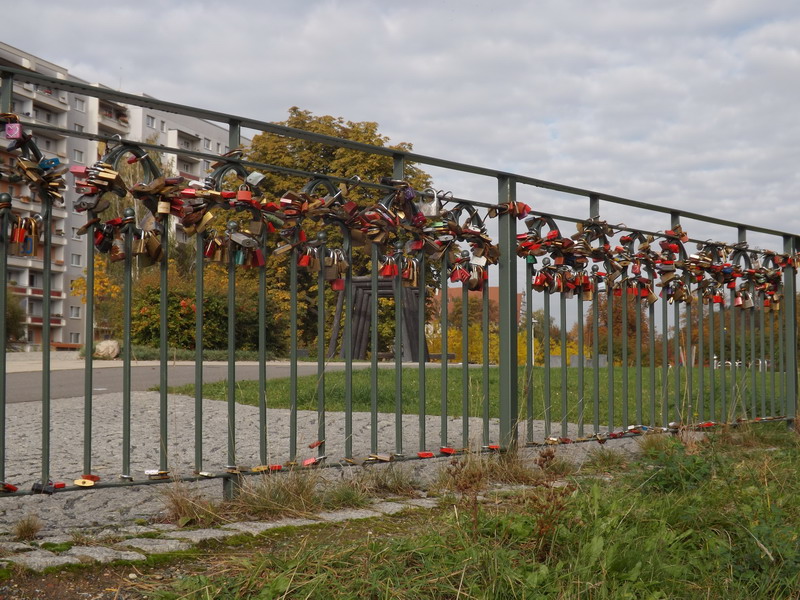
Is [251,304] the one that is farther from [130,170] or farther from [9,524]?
[9,524]

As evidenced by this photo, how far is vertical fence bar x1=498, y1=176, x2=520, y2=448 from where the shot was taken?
5.29m

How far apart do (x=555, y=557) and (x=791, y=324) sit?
261 inches

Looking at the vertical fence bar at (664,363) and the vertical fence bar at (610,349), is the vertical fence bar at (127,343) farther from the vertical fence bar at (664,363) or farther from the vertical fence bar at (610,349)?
the vertical fence bar at (664,363)

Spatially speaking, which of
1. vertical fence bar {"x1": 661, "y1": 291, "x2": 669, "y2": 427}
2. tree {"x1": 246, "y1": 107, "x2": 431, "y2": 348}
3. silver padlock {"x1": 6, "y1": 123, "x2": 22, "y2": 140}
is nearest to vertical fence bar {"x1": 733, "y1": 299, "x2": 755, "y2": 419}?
vertical fence bar {"x1": 661, "y1": 291, "x2": 669, "y2": 427}

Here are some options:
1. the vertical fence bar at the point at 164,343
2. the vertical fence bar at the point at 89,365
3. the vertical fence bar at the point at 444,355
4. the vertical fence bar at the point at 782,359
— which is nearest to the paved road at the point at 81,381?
the vertical fence bar at the point at 444,355

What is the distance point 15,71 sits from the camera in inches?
133

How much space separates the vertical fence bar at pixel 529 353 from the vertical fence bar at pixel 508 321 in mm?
92

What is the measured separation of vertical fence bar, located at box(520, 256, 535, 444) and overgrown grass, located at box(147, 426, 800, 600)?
5.23 feet

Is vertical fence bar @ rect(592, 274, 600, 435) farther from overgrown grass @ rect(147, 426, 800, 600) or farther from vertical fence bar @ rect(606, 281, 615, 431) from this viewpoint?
overgrown grass @ rect(147, 426, 800, 600)

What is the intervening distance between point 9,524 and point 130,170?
34.0 meters

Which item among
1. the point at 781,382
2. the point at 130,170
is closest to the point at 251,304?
the point at 130,170

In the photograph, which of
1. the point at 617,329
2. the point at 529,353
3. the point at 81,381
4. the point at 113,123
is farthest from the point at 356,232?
the point at 113,123

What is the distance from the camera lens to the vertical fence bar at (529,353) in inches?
208

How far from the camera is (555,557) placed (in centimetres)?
280
